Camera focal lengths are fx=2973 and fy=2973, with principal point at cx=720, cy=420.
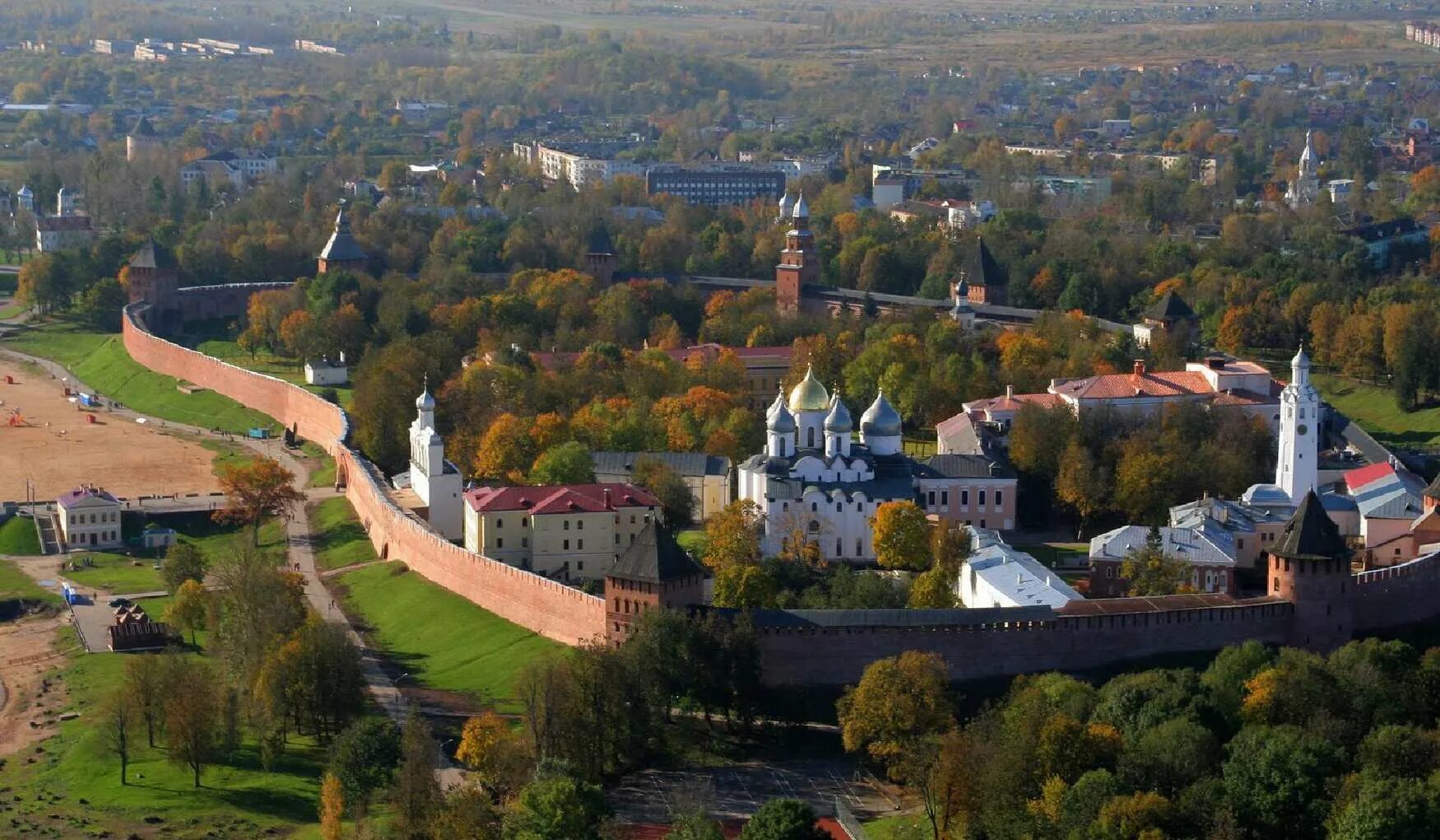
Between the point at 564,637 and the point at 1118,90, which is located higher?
the point at 564,637

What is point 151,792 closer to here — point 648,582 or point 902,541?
point 648,582

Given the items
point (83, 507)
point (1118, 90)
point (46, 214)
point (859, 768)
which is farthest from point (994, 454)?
point (1118, 90)

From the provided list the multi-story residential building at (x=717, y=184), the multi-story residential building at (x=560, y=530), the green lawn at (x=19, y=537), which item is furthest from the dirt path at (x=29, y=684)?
the multi-story residential building at (x=717, y=184)

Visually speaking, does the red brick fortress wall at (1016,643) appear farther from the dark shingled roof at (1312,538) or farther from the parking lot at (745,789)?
the parking lot at (745,789)

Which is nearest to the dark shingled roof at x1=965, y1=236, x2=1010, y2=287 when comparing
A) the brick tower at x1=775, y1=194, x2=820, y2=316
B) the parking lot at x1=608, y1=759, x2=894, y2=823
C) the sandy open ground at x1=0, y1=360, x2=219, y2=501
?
the brick tower at x1=775, y1=194, x2=820, y2=316

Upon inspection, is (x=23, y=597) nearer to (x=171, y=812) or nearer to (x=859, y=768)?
(x=171, y=812)

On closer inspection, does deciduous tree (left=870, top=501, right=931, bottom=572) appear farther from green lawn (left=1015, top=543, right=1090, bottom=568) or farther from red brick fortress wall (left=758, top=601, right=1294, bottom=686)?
red brick fortress wall (left=758, top=601, right=1294, bottom=686)

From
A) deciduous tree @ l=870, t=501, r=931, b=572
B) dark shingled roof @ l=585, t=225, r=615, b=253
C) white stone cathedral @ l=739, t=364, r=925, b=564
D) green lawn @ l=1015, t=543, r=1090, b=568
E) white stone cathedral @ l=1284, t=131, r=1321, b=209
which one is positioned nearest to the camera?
deciduous tree @ l=870, t=501, r=931, b=572
